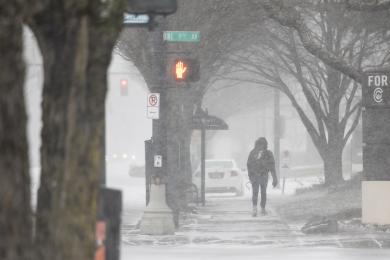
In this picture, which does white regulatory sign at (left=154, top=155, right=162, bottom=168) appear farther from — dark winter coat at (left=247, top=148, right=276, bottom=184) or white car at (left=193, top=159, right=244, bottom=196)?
white car at (left=193, top=159, right=244, bottom=196)

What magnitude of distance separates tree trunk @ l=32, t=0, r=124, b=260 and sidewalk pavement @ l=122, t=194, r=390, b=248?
10929 millimetres

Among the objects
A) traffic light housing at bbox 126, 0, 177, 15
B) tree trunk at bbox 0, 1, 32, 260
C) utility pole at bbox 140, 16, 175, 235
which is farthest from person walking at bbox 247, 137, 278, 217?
tree trunk at bbox 0, 1, 32, 260

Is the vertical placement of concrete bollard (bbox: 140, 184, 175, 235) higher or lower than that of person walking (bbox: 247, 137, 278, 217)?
lower

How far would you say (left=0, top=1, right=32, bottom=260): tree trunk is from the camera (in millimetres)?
5836

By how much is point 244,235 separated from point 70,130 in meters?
13.4

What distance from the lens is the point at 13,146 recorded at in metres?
5.91

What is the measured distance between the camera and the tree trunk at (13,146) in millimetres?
5836

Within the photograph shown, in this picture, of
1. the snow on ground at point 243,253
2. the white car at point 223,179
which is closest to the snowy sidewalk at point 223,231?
the snow on ground at point 243,253

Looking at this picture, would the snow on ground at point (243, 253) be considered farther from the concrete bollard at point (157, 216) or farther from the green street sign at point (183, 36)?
the green street sign at point (183, 36)

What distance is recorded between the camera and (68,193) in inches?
246

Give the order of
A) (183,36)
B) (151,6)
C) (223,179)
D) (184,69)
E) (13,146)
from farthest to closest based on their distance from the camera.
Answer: (223,179)
(184,69)
(183,36)
(151,6)
(13,146)

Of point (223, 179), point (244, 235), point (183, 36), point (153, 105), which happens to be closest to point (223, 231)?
point (244, 235)

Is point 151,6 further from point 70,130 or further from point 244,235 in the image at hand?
point 244,235

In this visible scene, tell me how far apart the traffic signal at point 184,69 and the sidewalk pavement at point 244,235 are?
9.23 ft
